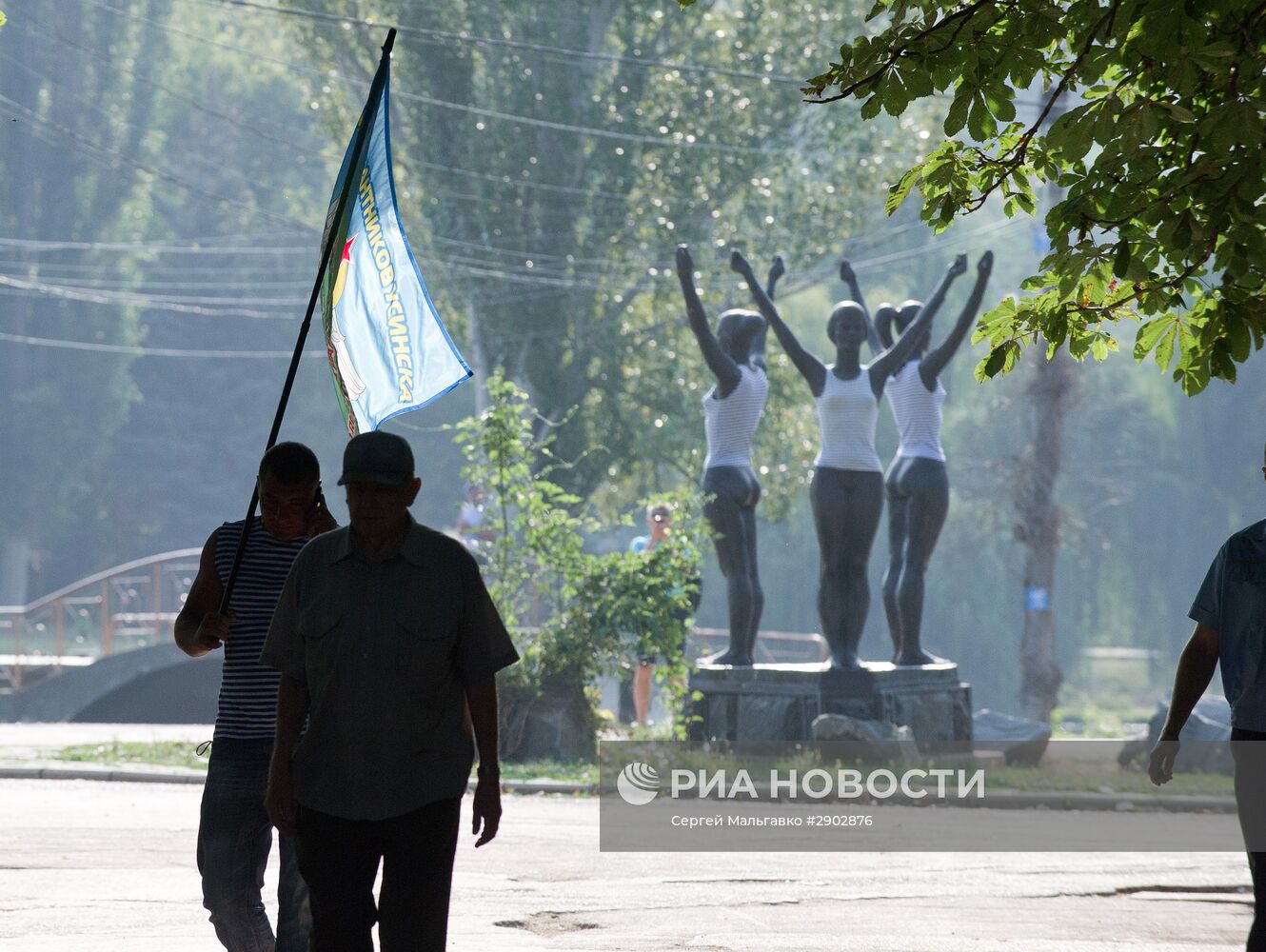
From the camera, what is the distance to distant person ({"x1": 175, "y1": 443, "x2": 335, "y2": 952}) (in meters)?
5.21

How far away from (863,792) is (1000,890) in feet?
16.2

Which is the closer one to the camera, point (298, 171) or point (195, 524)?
point (195, 524)

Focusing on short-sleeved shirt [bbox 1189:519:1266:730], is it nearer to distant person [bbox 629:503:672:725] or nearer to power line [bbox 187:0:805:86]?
distant person [bbox 629:503:672:725]

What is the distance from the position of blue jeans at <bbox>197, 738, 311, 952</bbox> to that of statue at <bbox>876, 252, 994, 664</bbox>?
37.6ft

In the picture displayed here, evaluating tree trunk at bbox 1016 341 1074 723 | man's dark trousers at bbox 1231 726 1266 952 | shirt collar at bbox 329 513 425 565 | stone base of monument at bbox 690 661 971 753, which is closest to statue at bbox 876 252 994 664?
stone base of monument at bbox 690 661 971 753

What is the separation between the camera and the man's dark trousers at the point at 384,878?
14.6ft

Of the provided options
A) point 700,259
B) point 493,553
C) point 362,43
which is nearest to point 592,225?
point 700,259

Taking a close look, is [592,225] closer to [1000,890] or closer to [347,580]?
[1000,890]

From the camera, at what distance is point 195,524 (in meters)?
58.5

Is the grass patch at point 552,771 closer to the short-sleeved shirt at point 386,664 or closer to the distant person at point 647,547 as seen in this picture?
the distant person at point 647,547

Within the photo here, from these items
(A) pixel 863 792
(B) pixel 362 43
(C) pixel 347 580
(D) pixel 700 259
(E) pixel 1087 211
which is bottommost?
(A) pixel 863 792

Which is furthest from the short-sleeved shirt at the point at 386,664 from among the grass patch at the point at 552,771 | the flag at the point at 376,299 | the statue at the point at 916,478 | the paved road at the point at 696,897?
the statue at the point at 916,478

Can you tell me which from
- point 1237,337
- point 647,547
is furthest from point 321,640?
point 647,547

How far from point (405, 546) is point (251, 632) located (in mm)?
959
